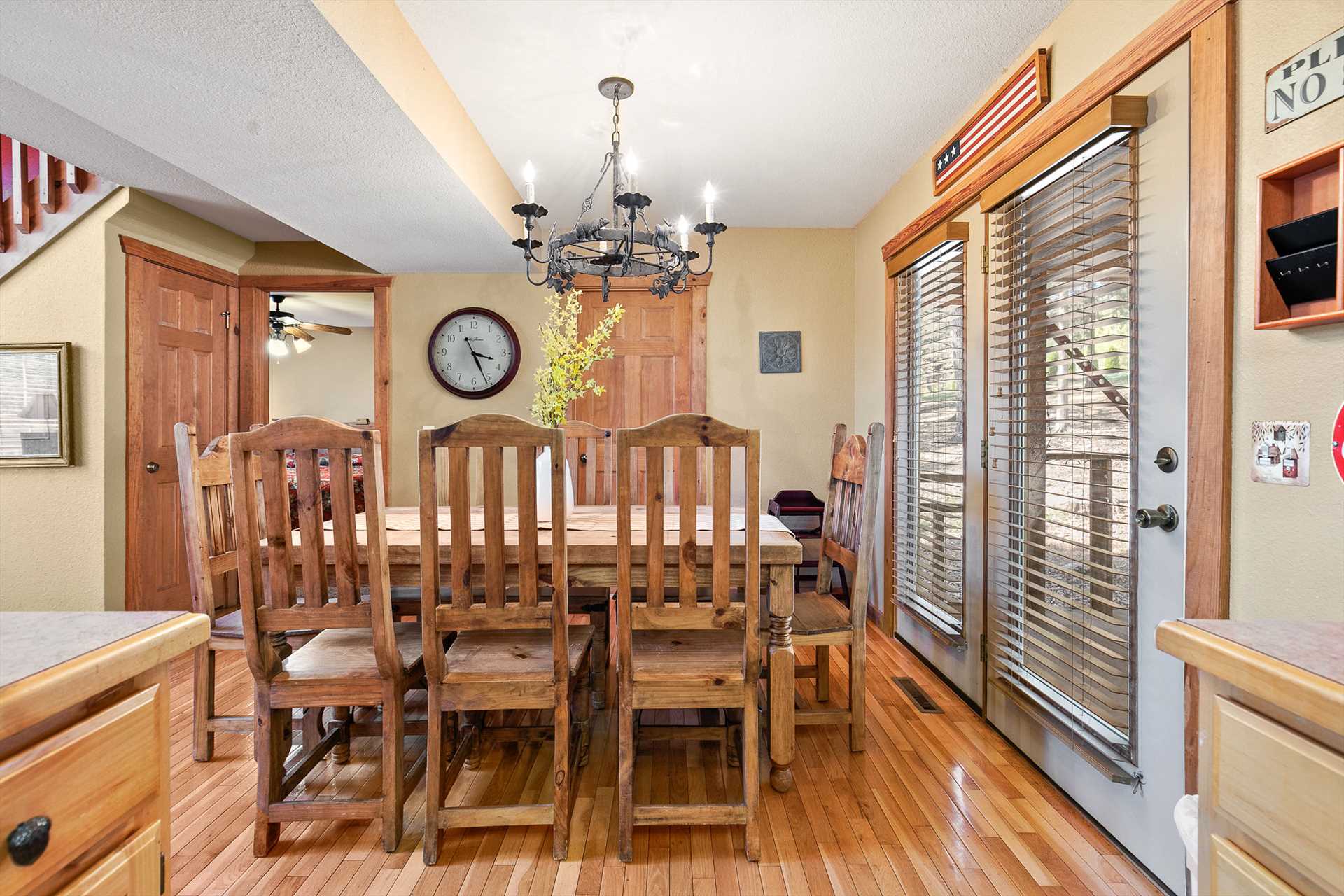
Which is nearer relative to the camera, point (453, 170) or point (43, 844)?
point (43, 844)

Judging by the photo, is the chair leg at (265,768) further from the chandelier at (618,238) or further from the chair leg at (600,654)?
the chandelier at (618,238)

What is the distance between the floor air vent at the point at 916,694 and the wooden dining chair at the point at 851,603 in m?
0.43

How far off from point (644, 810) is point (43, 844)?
137 cm

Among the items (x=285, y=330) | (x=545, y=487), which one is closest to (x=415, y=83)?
(x=545, y=487)

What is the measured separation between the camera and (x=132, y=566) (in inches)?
135

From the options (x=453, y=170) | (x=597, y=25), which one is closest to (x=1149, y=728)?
(x=597, y=25)

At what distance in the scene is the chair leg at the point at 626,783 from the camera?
1.72 m

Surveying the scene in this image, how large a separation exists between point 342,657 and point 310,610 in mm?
224

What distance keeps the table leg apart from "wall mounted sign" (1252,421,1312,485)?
1.15 m

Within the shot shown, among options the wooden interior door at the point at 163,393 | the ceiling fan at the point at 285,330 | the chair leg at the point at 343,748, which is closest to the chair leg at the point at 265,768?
the chair leg at the point at 343,748

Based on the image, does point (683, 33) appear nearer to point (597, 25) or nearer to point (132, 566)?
point (597, 25)

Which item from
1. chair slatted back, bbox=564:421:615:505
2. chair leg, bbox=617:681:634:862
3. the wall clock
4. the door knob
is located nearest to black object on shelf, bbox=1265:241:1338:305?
the door knob

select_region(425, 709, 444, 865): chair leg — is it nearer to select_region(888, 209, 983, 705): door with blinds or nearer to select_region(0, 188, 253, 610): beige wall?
select_region(888, 209, 983, 705): door with blinds

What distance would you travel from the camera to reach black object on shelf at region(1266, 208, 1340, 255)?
3.84 ft
